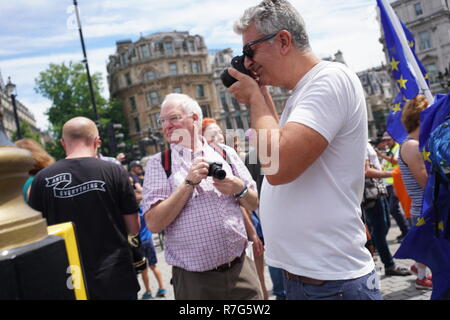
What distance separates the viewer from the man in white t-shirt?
161cm

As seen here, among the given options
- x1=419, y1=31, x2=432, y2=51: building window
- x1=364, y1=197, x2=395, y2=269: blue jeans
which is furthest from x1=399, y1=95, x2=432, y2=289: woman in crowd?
x1=419, y1=31, x2=432, y2=51: building window

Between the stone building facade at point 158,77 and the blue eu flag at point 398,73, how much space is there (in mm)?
56899

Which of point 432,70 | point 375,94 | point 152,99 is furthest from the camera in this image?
point 375,94

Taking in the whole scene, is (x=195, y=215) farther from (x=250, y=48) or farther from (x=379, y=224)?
(x=379, y=224)

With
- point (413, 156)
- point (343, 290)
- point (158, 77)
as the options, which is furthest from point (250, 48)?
point (158, 77)

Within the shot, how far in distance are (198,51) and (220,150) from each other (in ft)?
→ 216

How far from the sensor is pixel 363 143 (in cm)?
176

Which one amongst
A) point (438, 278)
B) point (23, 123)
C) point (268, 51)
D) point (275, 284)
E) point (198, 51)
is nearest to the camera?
point (268, 51)

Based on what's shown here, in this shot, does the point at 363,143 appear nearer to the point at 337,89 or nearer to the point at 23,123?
the point at 337,89

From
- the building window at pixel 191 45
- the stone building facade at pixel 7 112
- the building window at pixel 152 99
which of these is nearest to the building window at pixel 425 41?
the stone building facade at pixel 7 112

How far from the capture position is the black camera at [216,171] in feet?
8.13

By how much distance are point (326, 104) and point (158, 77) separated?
62.9m

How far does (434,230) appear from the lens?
2697mm
